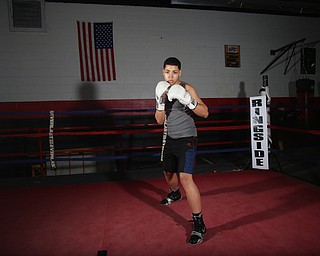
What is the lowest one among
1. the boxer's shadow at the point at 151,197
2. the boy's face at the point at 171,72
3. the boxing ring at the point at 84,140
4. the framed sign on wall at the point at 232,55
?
the boxer's shadow at the point at 151,197

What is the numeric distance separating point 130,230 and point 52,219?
74 centimetres

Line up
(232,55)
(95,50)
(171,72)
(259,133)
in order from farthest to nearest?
(232,55) → (95,50) → (259,133) → (171,72)

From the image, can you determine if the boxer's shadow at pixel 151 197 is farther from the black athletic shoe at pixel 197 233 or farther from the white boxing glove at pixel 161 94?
the white boxing glove at pixel 161 94

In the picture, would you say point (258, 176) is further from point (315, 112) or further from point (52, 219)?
point (315, 112)

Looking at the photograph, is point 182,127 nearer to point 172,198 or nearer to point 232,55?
point 172,198

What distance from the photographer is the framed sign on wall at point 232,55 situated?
17.5ft

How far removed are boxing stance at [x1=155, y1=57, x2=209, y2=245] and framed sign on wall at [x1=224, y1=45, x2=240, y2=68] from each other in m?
3.75

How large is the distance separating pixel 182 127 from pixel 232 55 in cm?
402

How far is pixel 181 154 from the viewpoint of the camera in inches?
74.7

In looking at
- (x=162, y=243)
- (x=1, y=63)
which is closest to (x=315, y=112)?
(x=162, y=243)

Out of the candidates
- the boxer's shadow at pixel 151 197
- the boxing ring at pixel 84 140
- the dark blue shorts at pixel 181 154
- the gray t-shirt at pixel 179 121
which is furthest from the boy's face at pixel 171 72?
the boxing ring at pixel 84 140

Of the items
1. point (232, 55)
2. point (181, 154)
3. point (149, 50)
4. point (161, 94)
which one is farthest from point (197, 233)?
point (232, 55)

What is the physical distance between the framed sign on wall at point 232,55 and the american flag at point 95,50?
7.93ft

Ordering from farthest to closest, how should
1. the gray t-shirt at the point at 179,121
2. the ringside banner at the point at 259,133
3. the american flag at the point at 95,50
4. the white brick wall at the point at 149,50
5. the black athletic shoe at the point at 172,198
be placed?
the american flag at the point at 95,50
the white brick wall at the point at 149,50
the ringside banner at the point at 259,133
the black athletic shoe at the point at 172,198
the gray t-shirt at the point at 179,121
